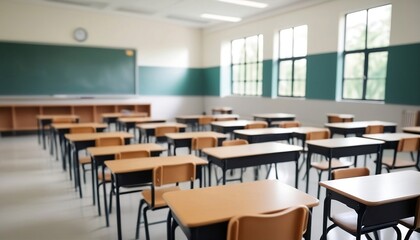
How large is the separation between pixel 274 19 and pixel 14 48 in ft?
23.8

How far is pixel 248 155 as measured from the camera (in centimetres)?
299

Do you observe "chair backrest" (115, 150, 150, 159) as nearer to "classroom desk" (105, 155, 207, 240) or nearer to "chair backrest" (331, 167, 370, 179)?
"classroom desk" (105, 155, 207, 240)

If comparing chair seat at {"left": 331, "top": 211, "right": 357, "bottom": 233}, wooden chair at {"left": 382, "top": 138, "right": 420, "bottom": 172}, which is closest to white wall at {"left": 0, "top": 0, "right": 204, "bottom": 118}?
wooden chair at {"left": 382, "top": 138, "right": 420, "bottom": 172}

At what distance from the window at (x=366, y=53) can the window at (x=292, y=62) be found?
1.25 meters

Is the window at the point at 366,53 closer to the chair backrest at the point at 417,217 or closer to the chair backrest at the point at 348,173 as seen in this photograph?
the chair backrest at the point at 348,173

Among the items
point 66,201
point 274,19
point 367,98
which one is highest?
point 274,19

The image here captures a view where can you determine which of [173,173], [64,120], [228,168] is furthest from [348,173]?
[64,120]

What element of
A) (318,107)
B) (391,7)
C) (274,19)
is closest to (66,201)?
(318,107)

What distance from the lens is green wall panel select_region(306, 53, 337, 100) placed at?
24.7 feet

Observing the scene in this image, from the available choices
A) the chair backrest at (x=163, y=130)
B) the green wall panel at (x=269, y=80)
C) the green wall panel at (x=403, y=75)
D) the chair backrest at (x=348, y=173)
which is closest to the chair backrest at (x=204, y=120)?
the chair backrest at (x=163, y=130)

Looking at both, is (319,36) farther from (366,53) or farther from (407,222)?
(407,222)

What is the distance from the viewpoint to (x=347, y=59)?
7414mm

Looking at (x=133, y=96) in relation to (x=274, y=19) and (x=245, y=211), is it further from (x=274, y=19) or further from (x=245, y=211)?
(x=245, y=211)

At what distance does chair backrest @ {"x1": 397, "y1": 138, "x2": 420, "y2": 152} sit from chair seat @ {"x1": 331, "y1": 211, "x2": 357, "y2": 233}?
6.37 feet
